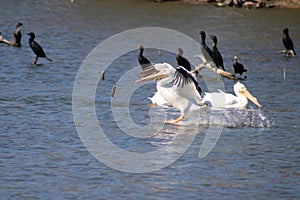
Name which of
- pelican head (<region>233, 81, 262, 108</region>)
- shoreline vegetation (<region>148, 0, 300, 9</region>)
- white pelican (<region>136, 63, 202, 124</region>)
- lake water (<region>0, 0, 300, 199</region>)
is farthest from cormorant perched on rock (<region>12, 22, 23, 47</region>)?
shoreline vegetation (<region>148, 0, 300, 9</region>)

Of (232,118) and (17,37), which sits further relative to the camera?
(17,37)

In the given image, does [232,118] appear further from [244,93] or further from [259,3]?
[259,3]

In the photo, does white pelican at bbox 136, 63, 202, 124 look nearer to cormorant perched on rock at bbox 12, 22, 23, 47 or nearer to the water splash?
the water splash

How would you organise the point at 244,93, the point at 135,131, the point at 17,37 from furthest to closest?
the point at 17,37 → the point at 244,93 → the point at 135,131

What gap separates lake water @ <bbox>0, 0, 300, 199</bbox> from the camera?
6473 millimetres

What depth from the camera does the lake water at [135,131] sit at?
21.2 ft

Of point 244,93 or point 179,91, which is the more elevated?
point 179,91

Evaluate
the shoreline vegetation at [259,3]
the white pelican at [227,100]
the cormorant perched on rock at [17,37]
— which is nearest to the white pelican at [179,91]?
the white pelican at [227,100]

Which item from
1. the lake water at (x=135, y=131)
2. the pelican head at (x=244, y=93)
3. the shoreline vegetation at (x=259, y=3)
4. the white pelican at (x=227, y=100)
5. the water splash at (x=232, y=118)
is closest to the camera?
the lake water at (x=135, y=131)

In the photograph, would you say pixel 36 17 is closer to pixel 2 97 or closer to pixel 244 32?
pixel 244 32

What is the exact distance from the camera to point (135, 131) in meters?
8.38

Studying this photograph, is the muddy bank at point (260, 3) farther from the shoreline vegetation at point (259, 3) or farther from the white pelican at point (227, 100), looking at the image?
the white pelican at point (227, 100)

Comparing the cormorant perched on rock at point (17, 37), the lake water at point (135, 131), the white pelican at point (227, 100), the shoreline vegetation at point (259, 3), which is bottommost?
the lake water at point (135, 131)

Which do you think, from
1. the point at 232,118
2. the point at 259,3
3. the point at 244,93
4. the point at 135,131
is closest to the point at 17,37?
the point at 244,93
